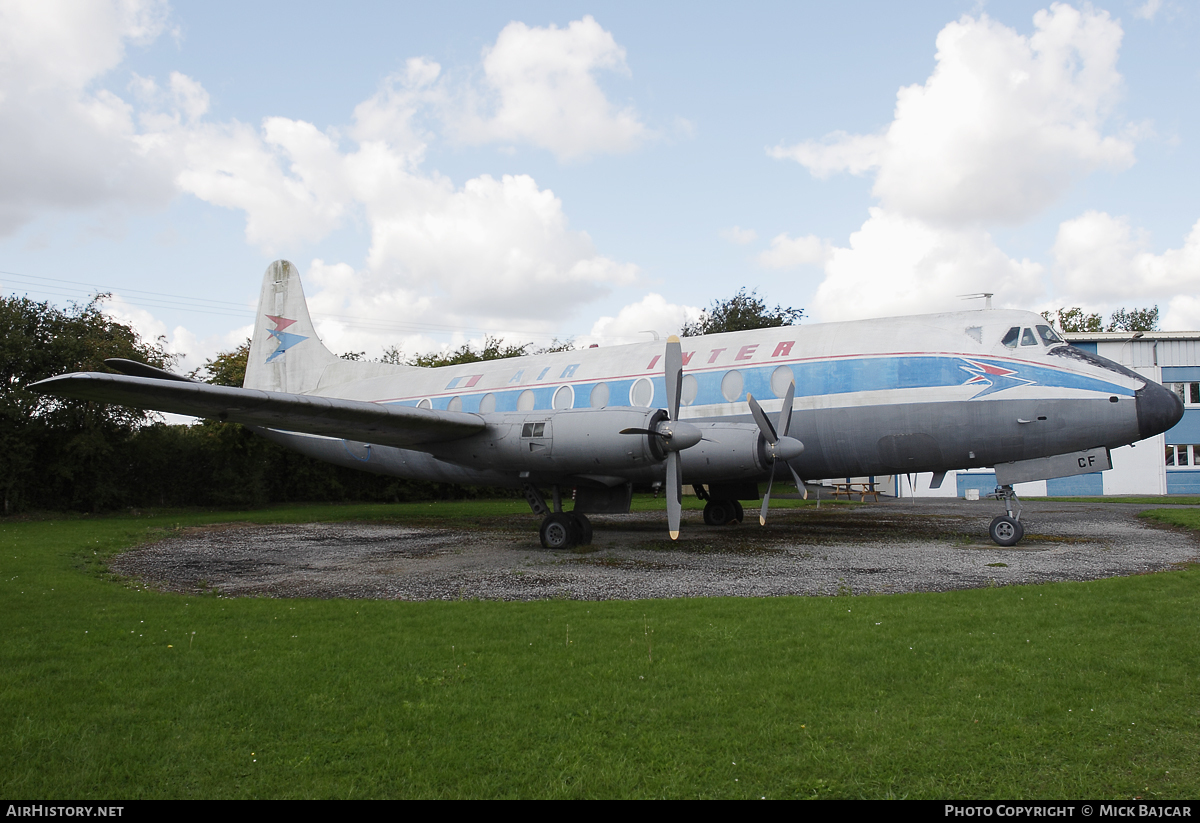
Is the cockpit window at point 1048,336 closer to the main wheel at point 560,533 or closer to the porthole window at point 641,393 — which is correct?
the porthole window at point 641,393

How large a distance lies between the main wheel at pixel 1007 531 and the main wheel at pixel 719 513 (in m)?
6.78

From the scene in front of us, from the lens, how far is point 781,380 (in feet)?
45.9

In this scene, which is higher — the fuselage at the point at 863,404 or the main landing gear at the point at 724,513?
the fuselage at the point at 863,404

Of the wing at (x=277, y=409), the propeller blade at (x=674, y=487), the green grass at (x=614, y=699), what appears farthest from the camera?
the propeller blade at (x=674, y=487)

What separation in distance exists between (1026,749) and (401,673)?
432 cm

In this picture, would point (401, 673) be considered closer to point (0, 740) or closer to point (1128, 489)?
point (0, 740)

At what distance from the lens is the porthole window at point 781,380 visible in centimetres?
1395

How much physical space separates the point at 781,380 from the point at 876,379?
174 cm

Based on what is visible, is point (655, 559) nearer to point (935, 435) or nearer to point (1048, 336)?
point (935, 435)

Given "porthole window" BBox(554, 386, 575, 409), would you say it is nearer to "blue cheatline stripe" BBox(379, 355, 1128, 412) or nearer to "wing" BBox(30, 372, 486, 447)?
"blue cheatline stripe" BBox(379, 355, 1128, 412)

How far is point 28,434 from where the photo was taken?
24.7m

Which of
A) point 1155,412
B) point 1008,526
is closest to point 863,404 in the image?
point 1008,526

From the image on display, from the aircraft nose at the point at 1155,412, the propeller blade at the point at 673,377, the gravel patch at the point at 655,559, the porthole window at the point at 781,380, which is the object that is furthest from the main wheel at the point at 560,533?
the aircraft nose at the point at 1155,412
